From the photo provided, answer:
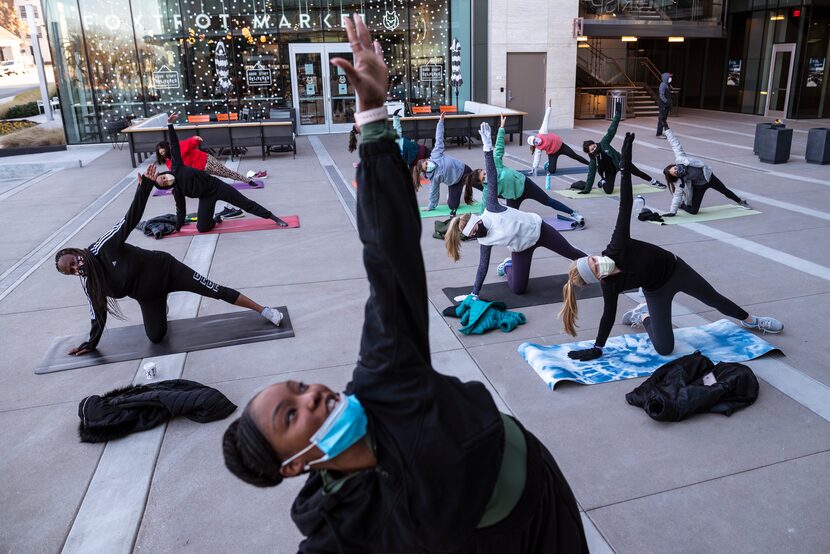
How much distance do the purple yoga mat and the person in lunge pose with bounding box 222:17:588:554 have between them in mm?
7962

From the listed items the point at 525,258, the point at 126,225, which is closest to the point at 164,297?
the point at 126,225

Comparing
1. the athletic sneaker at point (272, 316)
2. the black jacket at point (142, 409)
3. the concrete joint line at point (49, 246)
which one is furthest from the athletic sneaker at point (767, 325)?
the concrete joint line at point (49, 246)

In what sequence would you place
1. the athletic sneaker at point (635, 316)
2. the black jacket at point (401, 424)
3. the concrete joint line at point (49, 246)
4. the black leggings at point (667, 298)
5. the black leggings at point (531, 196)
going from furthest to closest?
the black leggings at point (531, 196) → the concrete joint line at point (49, 246) → the athletic sneaker at point (635, 316) → the black leggings at point (667, 298) → the black jacket at point (401, 424)

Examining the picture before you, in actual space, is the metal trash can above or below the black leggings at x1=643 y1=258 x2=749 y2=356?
above

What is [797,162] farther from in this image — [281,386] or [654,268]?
[281,386]

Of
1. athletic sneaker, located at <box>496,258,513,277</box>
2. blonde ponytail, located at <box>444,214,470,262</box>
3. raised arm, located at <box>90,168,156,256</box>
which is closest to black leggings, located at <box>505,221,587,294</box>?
athletic sneaker, located at <box>496,258,513,277</box>

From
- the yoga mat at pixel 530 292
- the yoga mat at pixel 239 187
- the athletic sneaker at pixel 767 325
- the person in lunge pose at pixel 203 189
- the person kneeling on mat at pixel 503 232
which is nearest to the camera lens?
the athletic sneaker at pixel 767 325

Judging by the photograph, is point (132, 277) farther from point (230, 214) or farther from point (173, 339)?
point (230, 214)

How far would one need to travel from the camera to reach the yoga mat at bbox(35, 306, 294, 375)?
570 centimetres

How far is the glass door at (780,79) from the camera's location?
2217 centimetres

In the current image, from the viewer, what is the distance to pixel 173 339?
604 centimetres

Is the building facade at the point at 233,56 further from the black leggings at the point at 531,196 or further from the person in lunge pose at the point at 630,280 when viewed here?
the person in lunge pose at the point at 630,280

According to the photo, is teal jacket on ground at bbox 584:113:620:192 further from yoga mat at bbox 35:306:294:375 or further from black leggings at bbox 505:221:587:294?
yoga mat at bbox 35:306:294:375

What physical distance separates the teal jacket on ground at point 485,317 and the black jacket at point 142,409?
2.35 meters
